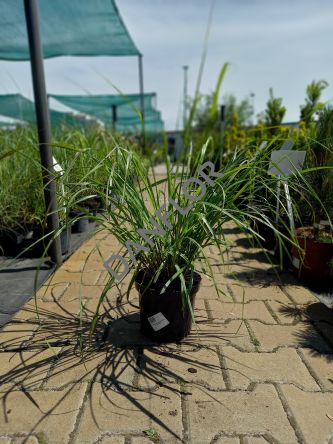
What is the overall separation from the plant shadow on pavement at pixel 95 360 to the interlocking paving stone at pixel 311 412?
271 millimetres

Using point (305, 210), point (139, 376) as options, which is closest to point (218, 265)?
point (305, 210)

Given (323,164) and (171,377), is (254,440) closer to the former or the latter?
(171,377)

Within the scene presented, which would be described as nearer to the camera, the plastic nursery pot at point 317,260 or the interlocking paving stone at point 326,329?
the interlocking paving stone at point 326,329

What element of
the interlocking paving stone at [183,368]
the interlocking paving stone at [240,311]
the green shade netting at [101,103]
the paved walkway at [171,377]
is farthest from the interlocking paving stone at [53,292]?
the green shade netting at [101,103]

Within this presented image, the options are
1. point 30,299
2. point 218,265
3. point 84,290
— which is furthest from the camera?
point 218,265

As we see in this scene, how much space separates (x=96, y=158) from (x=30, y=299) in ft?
3.06

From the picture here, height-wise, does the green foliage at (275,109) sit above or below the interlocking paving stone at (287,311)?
above

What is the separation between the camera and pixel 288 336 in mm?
1552

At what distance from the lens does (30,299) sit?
6.12ft

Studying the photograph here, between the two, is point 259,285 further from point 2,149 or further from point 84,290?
point 2,149

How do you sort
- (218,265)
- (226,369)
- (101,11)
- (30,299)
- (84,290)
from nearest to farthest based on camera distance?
(226,369) < (30,299) < (84,290) < (218,265) < (101,11)

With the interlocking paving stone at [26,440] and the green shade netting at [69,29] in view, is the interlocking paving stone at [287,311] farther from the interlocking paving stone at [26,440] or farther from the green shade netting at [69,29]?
the green shade netting at [69,29]

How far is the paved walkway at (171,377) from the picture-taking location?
1.03m

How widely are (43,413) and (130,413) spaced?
0.27 metres
